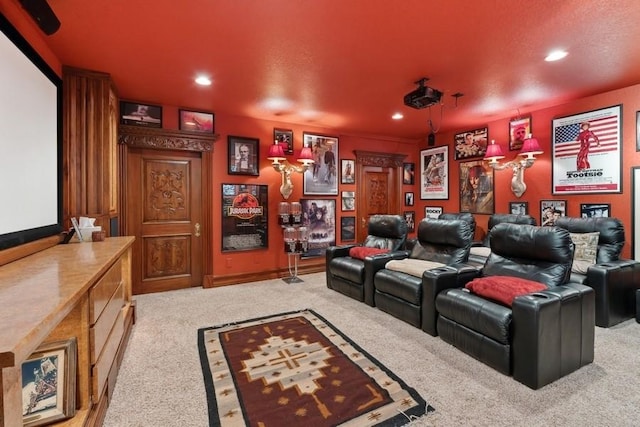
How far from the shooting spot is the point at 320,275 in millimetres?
5590

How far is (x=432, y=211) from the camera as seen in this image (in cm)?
663

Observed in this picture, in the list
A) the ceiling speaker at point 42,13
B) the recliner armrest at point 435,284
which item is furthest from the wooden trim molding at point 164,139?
the recliner armrest at point 435,284

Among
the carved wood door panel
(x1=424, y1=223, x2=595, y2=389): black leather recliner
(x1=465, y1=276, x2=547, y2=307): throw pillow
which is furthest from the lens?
the carved wood door panel

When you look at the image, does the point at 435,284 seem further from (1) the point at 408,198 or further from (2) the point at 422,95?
(1) the point at 408,198

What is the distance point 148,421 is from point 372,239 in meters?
3.66

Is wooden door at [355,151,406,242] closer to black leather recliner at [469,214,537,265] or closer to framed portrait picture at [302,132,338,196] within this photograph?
framed portrait picture at [302,132,338,196]

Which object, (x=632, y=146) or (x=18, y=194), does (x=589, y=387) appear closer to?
(x=632, y=146)

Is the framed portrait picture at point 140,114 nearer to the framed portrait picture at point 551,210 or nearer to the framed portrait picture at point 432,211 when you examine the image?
the framed portrait picture at point 432,211

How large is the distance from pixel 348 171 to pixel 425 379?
14.4 feet

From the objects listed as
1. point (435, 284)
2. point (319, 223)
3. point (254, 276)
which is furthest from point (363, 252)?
point (254, 276)

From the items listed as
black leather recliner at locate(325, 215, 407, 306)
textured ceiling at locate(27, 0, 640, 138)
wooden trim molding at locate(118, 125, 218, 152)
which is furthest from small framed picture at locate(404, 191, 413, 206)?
wooden trim molding at locate(118, 125, 218, 152)

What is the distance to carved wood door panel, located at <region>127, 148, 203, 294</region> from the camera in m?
4.43

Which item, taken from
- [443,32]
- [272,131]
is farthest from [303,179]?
[443,32]

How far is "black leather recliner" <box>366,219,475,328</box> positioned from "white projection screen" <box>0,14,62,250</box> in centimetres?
328
